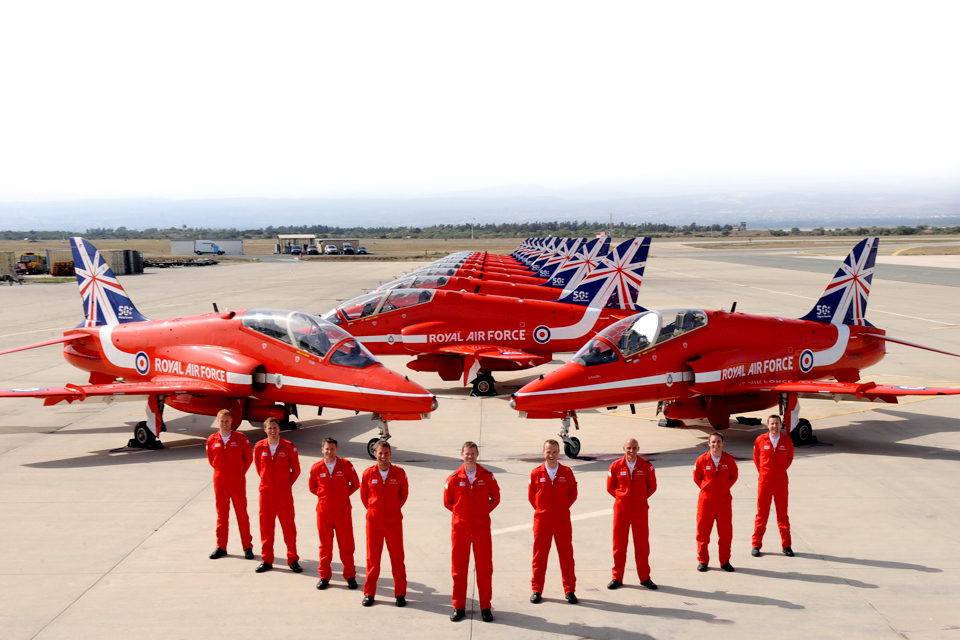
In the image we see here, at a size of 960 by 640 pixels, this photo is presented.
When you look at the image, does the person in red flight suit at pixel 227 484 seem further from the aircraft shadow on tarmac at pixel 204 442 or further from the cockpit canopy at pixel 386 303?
the cockpit canopy at pixel 386 303

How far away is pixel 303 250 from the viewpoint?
10956cm

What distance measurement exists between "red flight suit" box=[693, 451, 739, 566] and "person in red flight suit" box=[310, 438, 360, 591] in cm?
400

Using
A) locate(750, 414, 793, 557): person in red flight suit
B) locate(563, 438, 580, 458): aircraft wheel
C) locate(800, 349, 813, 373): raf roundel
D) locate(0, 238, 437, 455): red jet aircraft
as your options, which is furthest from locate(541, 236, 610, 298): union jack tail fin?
locate(750, 414, 793, 557): person in red flight suit

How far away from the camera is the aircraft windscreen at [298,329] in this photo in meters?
13.9

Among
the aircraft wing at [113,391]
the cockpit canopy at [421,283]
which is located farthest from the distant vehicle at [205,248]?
the aircraft wing at [113,391]

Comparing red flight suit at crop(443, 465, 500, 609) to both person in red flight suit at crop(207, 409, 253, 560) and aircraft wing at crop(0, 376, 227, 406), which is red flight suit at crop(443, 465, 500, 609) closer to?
person in red flight suit at crop(207, 409, 253, 560)

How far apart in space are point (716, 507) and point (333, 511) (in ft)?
14.4

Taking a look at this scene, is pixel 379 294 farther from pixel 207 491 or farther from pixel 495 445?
pixel 207 491

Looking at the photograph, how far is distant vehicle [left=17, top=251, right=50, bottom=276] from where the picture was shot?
6401 cm

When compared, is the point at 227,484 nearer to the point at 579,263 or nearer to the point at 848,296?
the point at 848,296

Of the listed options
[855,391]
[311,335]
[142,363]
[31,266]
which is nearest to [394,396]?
[311,335]

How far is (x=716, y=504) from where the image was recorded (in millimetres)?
8727

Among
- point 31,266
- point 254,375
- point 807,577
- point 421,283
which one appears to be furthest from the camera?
point 31,266

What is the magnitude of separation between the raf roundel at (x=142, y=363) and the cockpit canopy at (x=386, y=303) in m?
5.15
